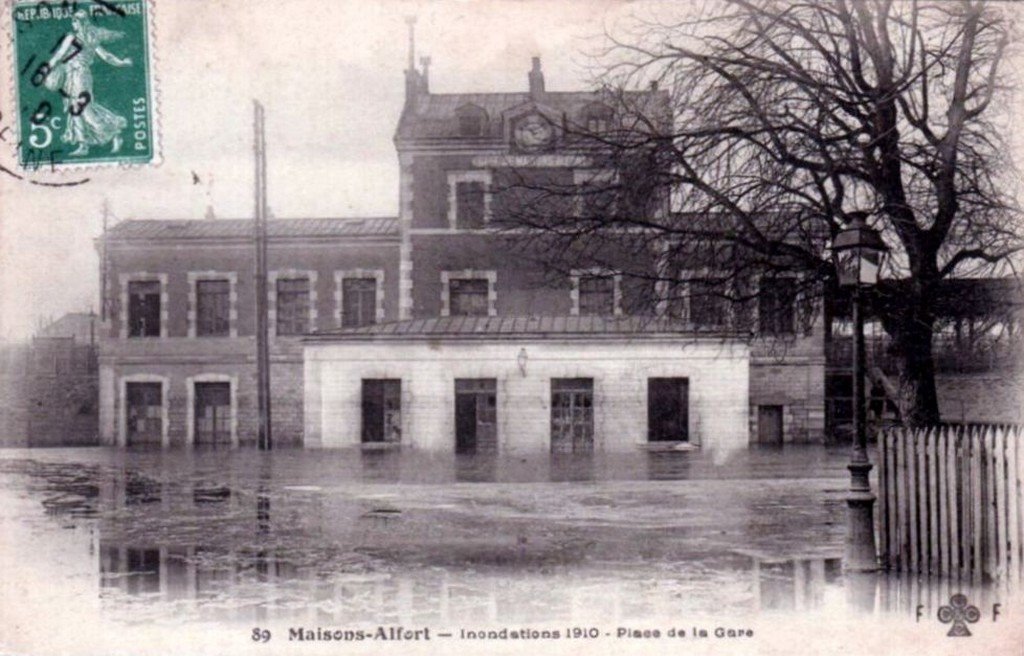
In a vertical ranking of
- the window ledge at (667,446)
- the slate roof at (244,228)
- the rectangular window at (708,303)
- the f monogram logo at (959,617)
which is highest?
the slate roof at (244,228)

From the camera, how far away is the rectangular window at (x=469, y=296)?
3131 cm

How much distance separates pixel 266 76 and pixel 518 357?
14406 mm

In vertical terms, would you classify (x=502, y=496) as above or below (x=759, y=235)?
below

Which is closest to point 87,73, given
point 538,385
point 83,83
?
point 83,83

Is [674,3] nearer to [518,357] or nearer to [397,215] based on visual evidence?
[518,357]

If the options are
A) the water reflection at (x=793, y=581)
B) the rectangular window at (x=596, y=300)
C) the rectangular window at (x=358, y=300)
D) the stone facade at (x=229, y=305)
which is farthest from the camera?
the rectangular window at (x=358, y=300)

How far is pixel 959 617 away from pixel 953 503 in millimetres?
1110

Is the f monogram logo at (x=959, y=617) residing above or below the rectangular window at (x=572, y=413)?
below

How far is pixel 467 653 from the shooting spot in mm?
9820

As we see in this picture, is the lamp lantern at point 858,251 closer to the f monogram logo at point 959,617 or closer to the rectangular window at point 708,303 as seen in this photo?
the rectangular window at point 708,303

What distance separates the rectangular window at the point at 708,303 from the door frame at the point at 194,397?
2104 centimetres

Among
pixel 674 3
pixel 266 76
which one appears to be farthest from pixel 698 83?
pixel 266 76

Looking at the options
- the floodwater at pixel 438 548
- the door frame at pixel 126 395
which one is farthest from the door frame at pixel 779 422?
the door frame at pixel 126 395

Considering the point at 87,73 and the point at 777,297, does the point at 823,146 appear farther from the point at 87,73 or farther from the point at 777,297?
the point at 87,73
